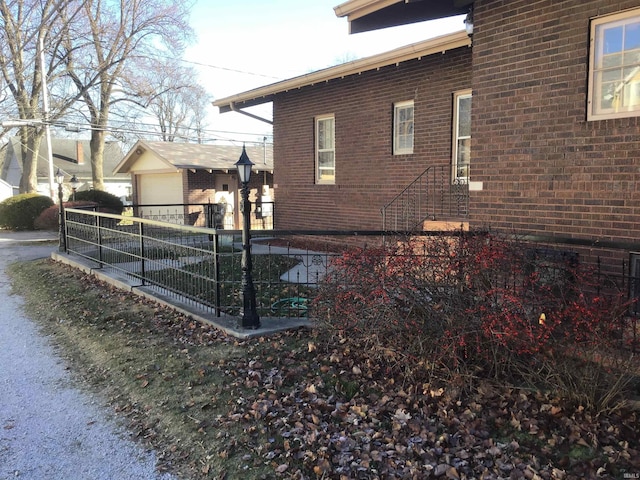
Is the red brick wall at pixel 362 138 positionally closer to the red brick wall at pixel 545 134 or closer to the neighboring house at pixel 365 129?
the neighboring house at pixel 365 129

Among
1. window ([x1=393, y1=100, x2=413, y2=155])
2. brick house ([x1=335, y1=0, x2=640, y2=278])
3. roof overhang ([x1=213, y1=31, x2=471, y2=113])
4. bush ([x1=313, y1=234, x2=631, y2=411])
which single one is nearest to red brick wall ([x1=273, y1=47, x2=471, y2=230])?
window ([x1=393, y1=100, x2=413, y2=155])

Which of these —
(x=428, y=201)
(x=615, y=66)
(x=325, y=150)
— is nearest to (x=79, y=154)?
(x=325, y=150)

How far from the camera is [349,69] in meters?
10.5

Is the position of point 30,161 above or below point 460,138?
above

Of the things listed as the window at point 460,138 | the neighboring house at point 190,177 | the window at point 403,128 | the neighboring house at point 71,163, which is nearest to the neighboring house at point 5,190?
the neighboring house at point 71,163

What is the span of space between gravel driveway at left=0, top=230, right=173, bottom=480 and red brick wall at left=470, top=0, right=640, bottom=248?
14.3 feet

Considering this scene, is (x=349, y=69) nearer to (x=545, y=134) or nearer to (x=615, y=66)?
(x=545, y=134)

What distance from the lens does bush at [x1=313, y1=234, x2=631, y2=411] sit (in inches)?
134

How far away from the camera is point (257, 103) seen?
548 inches

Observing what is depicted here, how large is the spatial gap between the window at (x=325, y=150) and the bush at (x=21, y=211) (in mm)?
15323

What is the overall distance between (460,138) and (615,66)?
461 cm

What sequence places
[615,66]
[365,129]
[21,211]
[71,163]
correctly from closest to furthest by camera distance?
1. [615,66]
2. [365,129]
3. [21,211]
4. [71,163]

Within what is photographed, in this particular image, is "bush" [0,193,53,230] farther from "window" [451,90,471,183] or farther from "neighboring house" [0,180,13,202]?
"neighboring house" [0,180,13,202]

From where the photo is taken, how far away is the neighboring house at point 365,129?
30.9 feet
